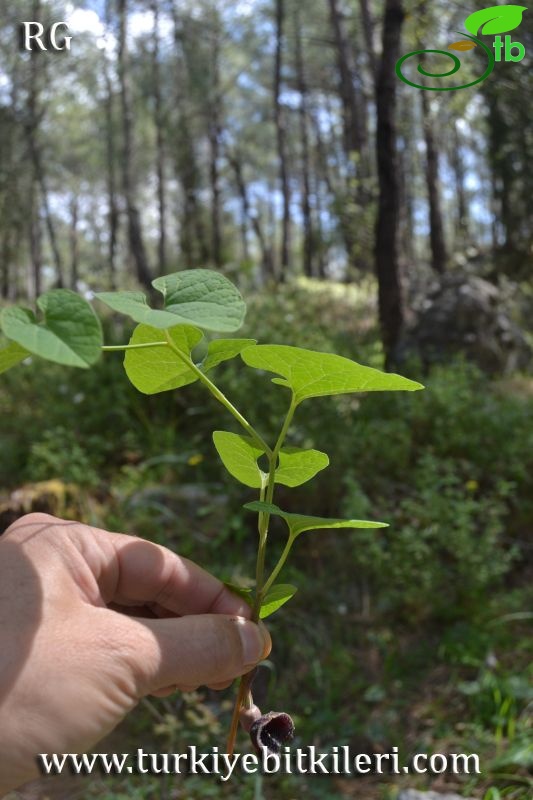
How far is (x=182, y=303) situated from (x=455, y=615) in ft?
9.73

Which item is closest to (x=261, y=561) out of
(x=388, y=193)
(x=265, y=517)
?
(x=265, y=517)

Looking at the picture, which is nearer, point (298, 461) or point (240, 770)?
point (298, 461)

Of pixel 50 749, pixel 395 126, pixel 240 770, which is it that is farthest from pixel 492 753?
pixel 395 126

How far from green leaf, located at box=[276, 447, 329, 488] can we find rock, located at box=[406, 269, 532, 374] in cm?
486

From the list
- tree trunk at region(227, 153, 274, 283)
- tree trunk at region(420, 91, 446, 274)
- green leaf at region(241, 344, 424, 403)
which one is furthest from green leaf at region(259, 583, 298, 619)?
tree trunk at region(227, 153, 274, 283)

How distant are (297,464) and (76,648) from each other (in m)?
0.31

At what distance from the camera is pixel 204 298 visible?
24.9 inches

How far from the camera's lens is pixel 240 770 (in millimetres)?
2555

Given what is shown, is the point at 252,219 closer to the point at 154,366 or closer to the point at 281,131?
the point at 281,131

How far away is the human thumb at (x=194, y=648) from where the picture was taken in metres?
0.82

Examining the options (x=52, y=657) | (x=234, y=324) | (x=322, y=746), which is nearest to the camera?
(x=234, y=324)

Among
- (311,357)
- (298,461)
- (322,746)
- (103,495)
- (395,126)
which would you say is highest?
(395,126)

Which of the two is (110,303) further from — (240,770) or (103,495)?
(103,495)

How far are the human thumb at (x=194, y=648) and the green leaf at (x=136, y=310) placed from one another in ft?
1.33
